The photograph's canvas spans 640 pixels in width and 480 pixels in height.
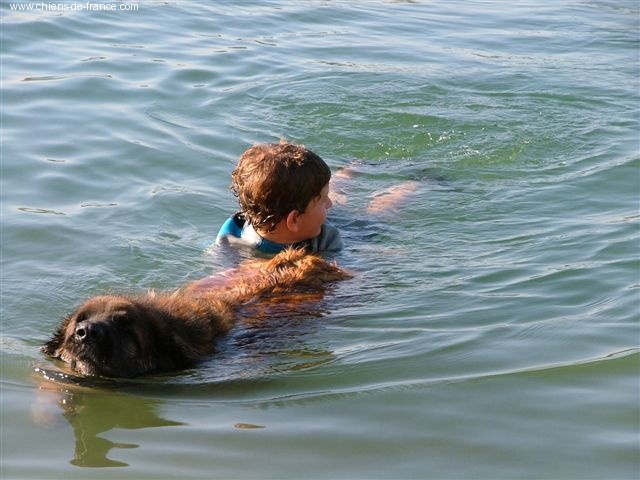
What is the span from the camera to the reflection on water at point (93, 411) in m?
5.46

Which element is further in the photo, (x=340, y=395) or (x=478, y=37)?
(x=478, y=37)

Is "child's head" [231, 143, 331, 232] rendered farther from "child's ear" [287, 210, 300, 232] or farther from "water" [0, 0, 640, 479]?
"water" [0, 0, 640, 479]

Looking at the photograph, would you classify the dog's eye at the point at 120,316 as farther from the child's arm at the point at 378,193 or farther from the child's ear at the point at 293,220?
the child's arm at the point at 378,193

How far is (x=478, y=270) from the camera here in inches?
318

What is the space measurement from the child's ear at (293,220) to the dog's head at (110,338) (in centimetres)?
205

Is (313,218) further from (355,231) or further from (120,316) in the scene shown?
(120,316)

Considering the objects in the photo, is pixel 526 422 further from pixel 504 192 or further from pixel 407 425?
pixel 504 192

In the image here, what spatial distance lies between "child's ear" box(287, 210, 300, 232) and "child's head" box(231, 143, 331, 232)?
0.06 ft

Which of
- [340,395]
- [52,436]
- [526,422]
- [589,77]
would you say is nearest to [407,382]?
[340,395]

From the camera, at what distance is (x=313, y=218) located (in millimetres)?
7980

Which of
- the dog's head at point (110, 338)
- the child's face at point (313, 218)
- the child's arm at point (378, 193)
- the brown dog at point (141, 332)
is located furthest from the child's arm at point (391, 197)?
the dog's head at point (110, 338)

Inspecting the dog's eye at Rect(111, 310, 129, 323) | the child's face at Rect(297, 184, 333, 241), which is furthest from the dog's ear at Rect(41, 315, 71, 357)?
the child's face at Rect(297, 184, 333, 241)

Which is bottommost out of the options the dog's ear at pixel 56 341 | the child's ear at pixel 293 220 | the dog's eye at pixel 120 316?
the dog's ear at pixel 56 341

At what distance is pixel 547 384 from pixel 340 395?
1123mm
